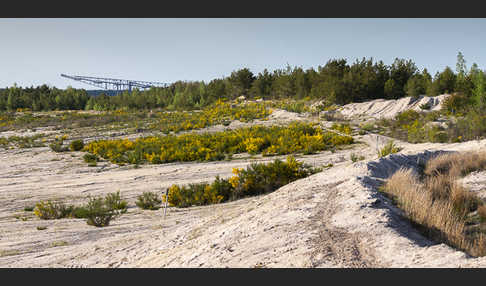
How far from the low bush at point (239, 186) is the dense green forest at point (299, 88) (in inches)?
813

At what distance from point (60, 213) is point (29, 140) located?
17906 millimetres

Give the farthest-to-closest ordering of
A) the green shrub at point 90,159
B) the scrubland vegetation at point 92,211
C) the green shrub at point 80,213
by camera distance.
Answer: the green shrub at point 90,159 → the green shrub at point 80,213 → the scrubland vegetation at point 92,211

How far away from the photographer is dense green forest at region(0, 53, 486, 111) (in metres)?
29.4

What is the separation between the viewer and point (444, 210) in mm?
4383

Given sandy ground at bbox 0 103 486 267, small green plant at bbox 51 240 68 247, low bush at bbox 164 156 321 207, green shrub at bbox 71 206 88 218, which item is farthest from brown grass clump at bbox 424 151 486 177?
green shrub at bbox 71 206 88 218

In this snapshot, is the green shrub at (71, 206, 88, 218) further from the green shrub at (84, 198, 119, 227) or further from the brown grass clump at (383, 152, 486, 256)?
the brown grass clump at (383, 152, 486, 256)

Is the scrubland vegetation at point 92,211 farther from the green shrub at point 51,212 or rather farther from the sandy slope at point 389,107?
the sandy slope at point 389,107

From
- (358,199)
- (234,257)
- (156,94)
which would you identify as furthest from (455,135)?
(156,94)

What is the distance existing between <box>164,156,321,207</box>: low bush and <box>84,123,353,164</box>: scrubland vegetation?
520 cm

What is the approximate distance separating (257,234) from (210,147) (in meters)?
Answer: 12.4

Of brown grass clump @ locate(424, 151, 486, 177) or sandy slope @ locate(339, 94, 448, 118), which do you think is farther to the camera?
sandy slope @ locate(339, 94, 448, 118)

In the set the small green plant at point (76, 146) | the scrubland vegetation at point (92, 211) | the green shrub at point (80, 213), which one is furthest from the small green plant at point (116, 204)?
the small green plant at point (76, 146)

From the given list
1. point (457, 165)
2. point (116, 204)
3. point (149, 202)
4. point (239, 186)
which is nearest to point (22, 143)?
point (116, 204)

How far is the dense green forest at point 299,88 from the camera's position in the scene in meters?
29.4
